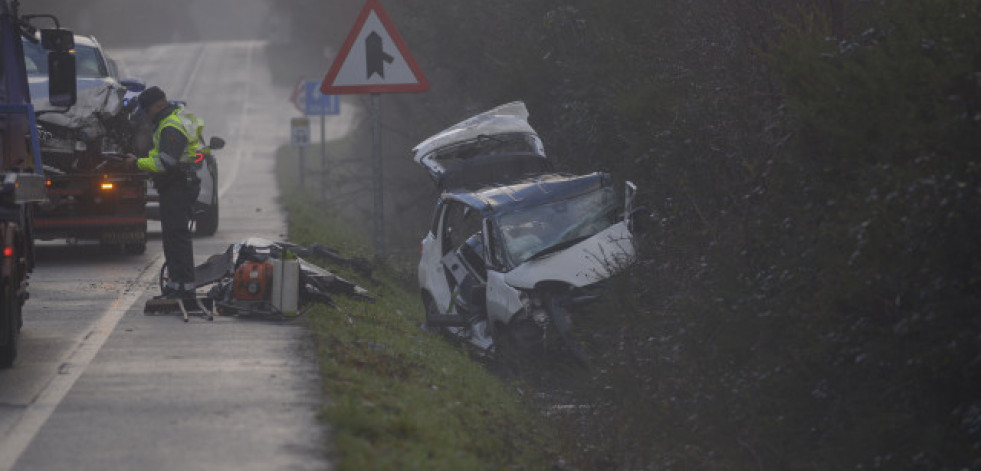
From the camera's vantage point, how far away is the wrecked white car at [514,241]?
1136cm

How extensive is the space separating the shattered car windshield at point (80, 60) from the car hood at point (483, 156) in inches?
253

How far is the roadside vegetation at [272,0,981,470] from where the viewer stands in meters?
7.22

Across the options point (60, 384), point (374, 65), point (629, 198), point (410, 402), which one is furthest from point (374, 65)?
point (410, 402)

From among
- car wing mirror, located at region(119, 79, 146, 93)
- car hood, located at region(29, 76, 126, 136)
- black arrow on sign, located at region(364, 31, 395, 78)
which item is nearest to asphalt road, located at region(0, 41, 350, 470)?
car hood, located at region(29, 76, 126, 136)

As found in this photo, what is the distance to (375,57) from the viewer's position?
47.6 ft

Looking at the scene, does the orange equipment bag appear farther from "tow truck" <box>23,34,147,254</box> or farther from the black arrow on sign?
"tow truck" <box>23,34,147,254</box>

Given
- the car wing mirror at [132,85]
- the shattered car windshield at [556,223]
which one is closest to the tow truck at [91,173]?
the car wing mirror at [132,85]

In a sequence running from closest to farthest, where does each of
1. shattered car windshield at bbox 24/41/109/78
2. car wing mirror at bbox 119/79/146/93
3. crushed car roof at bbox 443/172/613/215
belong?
crushed car roof at bbox 443/172/613/215
shattered car windshield at bbox 24/41/109/78
car wing mirror at bbox 119/79/146/93

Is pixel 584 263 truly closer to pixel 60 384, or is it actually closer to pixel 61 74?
pixel 60 384

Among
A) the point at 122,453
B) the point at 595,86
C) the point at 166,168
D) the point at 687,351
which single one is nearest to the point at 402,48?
the point at 595,86

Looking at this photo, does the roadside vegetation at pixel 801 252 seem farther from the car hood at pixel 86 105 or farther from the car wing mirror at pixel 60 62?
the car hood at pixel 86 105

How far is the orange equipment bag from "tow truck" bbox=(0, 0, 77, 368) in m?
1.72

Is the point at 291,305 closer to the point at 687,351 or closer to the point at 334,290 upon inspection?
the point at 334,290

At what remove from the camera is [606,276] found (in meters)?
11.4
